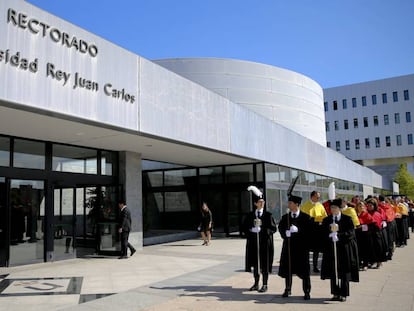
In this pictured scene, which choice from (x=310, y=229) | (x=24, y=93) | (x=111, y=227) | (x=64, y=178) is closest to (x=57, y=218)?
(x=64, y=178)

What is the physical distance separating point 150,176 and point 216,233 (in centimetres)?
406

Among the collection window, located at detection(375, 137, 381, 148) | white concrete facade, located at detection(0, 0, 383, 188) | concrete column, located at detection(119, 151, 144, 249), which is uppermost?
window, located at detection(375, 137, 381, 148)

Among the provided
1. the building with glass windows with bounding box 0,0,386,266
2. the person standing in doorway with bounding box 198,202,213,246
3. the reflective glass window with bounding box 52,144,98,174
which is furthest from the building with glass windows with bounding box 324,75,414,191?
the reflective glass window with bounding box 52,144,98,174

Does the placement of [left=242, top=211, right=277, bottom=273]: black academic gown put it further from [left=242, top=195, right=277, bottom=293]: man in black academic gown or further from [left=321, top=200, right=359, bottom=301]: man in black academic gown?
[left=321, top=200, right=359, bottom=301]: man in black academic gown

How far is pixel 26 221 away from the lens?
10.5m

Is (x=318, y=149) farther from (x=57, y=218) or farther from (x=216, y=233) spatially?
(x=57, y=218)

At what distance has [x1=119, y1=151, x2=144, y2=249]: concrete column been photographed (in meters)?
13.0

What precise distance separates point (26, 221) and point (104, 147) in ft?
10.2

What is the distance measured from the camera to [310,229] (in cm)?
707

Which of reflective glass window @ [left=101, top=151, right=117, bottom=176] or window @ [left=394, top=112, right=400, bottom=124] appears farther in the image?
window @ [left=394, top=112, right=400, bottom=124]

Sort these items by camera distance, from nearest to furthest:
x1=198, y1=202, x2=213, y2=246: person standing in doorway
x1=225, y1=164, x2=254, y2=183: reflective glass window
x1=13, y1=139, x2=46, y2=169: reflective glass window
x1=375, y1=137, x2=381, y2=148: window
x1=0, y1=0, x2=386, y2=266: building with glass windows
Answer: x1=0, y1=0, x2=386, y2=266: building with glass windows, x1=13, y1=139, x2=46, y2=169: reflective glass window, x1=198, y1=202, x2=213, y2=246: person standing in doorway, x1=225, y1=164, x2=254, y2=183: reflective glass window, x1=375, y1=137, x2=381, y2=148: window

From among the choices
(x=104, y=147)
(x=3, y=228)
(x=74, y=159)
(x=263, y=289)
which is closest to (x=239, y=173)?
(x=104, y=147)

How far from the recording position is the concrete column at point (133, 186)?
13.0 metres

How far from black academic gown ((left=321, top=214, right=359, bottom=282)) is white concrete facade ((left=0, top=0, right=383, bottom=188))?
5304 millimetres
